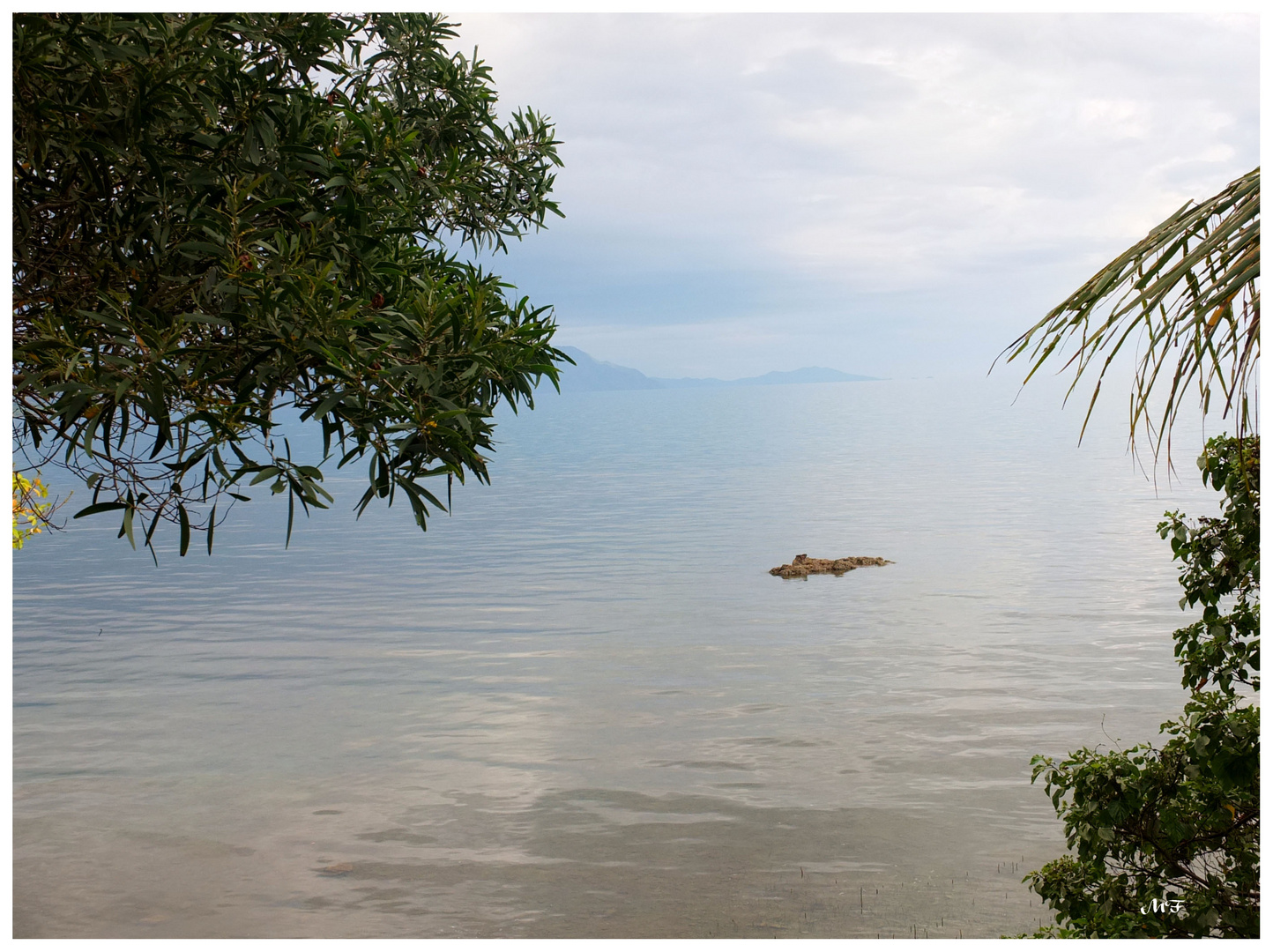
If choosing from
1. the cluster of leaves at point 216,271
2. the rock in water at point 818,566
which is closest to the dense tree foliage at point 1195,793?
the cluster of leaves at point 216,271

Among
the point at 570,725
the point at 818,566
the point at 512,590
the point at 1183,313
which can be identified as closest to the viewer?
the point at 1183,313

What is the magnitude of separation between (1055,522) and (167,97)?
27.4 meters

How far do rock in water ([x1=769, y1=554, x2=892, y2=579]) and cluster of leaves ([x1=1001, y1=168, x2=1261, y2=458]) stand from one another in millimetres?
18729

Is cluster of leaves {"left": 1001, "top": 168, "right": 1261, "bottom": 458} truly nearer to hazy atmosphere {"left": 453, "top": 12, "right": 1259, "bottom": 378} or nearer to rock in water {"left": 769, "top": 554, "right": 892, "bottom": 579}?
hazy atmosphere {"left": 453, "top": 12, "right": 1259, "bottom": 378}

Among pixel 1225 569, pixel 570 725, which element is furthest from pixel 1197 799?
pixel 570 725

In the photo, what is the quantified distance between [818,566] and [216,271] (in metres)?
19.0

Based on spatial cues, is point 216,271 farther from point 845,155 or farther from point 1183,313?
point 845,155

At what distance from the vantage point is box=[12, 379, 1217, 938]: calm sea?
7711 millimetres

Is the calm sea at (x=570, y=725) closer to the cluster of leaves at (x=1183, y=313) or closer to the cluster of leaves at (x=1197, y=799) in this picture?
the cluster of leaves at (x=1197, y=799)

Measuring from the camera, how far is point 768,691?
13289mm

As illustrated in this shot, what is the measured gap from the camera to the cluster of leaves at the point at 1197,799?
12.2 feet

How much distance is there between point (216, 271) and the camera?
3502mm

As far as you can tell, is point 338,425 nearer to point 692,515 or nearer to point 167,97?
point 167,97

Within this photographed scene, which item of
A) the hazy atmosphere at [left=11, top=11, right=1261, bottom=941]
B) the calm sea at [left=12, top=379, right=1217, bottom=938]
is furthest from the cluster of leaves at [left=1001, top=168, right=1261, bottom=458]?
the calm sea at [left=12, top=379, right=1217, bottom=938]
